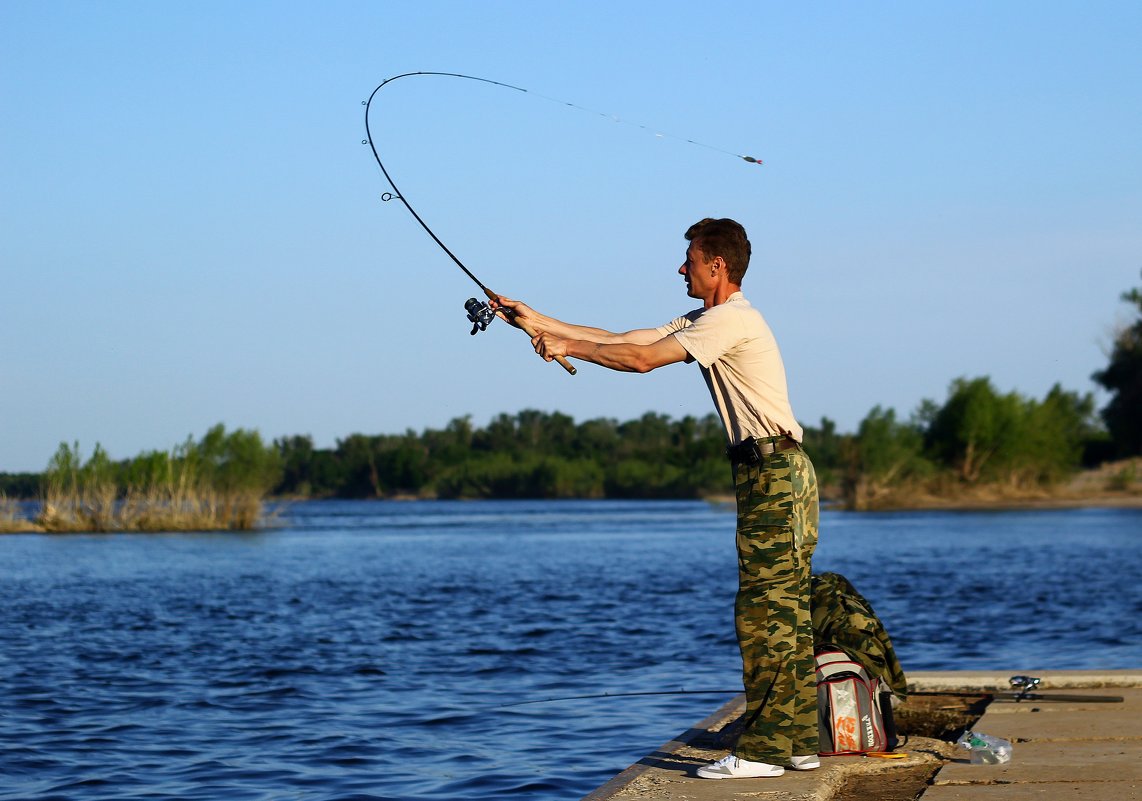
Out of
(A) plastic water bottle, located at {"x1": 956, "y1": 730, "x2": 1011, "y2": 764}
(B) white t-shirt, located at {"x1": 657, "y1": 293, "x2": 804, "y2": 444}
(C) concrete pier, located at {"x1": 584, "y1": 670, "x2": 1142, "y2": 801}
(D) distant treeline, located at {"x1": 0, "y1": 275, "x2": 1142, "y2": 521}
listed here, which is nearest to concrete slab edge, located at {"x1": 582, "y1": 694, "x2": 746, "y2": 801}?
(C) concrete pier, located at {"x1": 584, "y1": 670, "x2": 1142, "y2": 801}

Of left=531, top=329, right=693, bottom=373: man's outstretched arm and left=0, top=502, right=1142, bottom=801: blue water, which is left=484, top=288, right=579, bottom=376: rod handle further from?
left=0, top=502, right=1142, bottom=801: blue water

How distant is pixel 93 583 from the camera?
28203mm

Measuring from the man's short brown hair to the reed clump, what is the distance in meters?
45.6

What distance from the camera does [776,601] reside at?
5.41 metres

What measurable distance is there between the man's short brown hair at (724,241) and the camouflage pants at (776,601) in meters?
0.76

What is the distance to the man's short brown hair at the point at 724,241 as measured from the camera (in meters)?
5.41

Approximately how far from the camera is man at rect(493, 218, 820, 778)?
17.2ft

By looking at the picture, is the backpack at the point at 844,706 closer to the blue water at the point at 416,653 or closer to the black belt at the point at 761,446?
the black belt at the point at 761,446

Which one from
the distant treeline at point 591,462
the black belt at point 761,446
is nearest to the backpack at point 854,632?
the black belt at point 761,446

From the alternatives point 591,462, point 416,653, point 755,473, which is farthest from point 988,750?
point 591,462

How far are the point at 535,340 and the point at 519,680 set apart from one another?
8070 millimetres

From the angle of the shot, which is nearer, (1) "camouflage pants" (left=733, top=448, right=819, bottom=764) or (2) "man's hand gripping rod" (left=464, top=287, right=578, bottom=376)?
(1) "camouflage pants" (left=733, top=448, right=819, bottom=764)

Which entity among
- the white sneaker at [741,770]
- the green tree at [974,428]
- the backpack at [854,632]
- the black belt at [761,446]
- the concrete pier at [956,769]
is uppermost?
the green tree at [974,428]

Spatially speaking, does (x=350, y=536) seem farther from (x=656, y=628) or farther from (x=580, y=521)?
(x=656, y=628)
